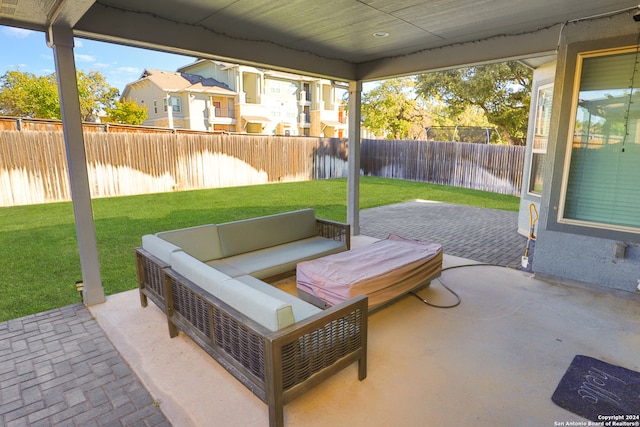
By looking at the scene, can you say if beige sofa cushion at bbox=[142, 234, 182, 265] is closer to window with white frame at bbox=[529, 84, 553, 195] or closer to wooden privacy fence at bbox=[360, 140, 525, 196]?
window with white frame at bbox=[529, 84, 553, 195]

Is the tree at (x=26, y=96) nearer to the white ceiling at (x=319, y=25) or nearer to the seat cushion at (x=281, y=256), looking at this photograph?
the white ceiling at (x=319, y=25)

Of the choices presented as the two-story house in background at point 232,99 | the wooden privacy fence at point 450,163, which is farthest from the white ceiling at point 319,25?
the two-story house in background at point 232,99

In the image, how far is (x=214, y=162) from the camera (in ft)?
41.9

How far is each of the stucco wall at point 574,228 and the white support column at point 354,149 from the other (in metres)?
3.04

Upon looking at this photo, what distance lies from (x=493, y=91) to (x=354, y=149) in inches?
436

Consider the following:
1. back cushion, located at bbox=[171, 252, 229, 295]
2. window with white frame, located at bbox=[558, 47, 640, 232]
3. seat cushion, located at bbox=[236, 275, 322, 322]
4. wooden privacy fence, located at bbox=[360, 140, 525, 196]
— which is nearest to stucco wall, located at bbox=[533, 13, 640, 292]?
window with white frame, located at bbox=[558, 47, 640, 232]

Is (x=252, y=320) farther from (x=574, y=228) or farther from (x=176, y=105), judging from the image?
(x=176, y=105)

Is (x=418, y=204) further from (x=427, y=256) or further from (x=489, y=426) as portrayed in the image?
(x=489, y=426)

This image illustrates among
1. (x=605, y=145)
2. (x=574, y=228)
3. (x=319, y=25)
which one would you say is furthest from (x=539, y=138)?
(x=319, y=25)

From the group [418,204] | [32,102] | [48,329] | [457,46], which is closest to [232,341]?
[48,329]

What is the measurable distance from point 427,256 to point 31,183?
34.2 ft

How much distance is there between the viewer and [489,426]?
86.2 inches

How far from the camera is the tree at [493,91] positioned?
1366 centimetres

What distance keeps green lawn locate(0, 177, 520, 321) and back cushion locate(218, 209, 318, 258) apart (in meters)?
1.43
